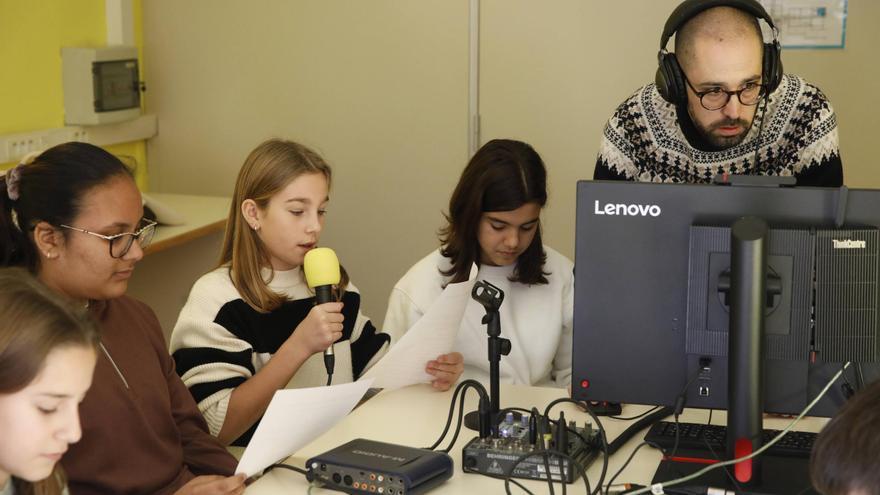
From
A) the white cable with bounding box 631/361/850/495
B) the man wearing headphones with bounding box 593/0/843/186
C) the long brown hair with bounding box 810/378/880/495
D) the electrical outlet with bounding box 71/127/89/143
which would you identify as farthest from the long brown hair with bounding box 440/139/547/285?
the electrical outlet with bounding box 71/127/89/143

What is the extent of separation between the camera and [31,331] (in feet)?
4.43

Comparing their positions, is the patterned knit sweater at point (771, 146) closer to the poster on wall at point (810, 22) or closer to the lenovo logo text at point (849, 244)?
the lenovo logo text at point (849, 244)

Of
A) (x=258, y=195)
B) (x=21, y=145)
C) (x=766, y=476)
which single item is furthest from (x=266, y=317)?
(x=21, y=145)

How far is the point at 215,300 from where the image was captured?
6.82 feet

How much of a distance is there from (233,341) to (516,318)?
69cm

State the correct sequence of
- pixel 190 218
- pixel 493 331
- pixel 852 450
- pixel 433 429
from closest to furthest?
pixel 852 450 < pixel 493 331 < pixel 433 429 < pixel 190 218

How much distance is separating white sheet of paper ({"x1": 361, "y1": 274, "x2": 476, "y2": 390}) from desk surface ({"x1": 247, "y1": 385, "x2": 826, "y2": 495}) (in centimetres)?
4

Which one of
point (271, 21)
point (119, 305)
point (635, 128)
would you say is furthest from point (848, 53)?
point (119, 305)

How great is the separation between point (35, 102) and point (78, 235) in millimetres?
1839

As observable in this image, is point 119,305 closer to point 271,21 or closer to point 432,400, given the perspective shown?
point 432,400

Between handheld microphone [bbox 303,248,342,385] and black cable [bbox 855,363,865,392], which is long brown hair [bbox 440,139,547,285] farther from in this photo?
black cable [bbox 855,363,865,392]

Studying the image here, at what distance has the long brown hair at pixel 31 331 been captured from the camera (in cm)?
132

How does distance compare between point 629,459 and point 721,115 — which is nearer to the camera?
point 629,459

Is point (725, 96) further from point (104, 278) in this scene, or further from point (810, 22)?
point (810, 22)
